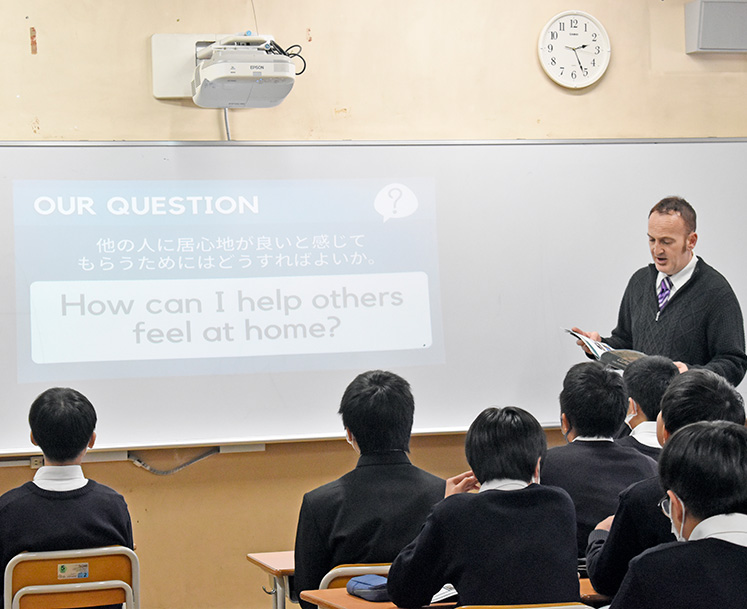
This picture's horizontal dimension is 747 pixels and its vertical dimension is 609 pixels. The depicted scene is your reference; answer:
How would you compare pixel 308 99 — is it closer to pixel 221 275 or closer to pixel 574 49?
pixel 221 275

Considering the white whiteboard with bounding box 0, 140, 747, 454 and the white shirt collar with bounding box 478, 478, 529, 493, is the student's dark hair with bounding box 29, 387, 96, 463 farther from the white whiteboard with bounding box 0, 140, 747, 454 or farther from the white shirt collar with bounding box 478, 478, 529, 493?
the white shirt collar with bounding box 478, 478, 529, 493

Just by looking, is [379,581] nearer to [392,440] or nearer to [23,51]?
[392,440]

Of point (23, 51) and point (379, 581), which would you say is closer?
point (379, 581)

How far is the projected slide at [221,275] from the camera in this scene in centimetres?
388

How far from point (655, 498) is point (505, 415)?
37 centimetres

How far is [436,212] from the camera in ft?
14.0

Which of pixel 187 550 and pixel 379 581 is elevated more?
pixel 379 581

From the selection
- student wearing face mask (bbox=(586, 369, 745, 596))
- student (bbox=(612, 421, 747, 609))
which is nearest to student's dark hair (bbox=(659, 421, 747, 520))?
student (bbox=(612, 421, 747, 609))

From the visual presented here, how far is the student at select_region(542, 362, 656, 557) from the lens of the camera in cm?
240

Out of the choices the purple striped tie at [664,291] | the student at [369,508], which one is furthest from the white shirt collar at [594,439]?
the purple striped tie at [664,291]

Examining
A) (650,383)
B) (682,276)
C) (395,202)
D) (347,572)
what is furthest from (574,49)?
(347,572)

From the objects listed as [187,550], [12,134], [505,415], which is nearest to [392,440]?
[505,415]

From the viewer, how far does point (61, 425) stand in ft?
8.73

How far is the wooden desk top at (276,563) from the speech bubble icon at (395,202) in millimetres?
1877
